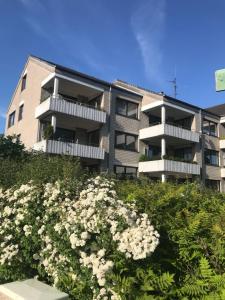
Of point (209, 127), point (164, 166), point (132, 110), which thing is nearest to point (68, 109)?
point (132, 110)

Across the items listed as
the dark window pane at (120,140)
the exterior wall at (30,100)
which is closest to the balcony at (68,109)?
the exterior wall at (30,100)

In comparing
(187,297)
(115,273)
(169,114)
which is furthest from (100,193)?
(169,114)

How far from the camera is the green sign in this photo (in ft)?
32.9

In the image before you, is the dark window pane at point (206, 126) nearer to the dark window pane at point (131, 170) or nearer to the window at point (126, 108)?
the window at point (126, 108)

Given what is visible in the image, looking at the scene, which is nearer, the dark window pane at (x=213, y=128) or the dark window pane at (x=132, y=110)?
the dark window pane at (x=132, y=110)

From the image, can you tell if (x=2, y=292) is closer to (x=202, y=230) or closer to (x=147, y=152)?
(x=202, y=230)

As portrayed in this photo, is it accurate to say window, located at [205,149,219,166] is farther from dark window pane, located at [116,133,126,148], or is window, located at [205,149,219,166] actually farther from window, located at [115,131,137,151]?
dark window pane, located at [116,133,126,148]

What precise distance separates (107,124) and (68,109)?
4116mm

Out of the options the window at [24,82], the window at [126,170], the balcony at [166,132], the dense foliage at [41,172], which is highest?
the window at [24,82]

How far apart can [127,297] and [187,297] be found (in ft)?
2.34

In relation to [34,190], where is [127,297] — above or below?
below

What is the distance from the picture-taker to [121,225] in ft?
14.0

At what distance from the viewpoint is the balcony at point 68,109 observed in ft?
78.3

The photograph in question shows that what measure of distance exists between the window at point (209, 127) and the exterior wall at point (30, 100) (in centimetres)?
1774
